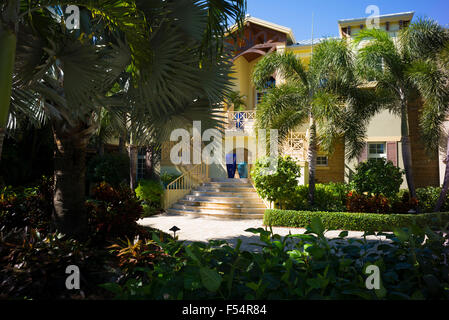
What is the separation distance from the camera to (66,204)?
220 inches

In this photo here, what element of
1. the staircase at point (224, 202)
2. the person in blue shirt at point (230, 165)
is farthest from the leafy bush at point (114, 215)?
the person in blue shirt at point (230, 165)

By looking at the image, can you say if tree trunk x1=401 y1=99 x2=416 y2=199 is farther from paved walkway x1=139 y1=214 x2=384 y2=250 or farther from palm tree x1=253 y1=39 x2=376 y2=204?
paved walkway x1=139 y1=214 x2=384 y2=250

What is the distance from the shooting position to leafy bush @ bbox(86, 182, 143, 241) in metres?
6.01

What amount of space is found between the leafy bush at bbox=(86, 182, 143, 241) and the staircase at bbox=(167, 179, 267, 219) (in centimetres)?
592

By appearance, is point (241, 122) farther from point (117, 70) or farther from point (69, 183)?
point (117, 70)

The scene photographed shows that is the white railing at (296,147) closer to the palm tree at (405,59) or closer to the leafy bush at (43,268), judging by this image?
the palm tree at (405,59)

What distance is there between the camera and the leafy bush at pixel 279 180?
1153 cm

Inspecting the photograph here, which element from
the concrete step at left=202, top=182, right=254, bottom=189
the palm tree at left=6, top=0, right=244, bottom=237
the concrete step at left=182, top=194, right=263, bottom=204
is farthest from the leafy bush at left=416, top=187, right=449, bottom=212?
the palm tree at left=6, top=0, right=244, bottom=237

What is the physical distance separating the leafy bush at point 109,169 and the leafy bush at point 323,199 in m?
9.29

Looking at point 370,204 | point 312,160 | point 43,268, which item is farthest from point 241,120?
point 43,268

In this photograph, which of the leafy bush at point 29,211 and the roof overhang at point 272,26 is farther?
the roof overhang at point 272,26

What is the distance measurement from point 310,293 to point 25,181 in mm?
17938

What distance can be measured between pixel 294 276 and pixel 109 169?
16.1 m
